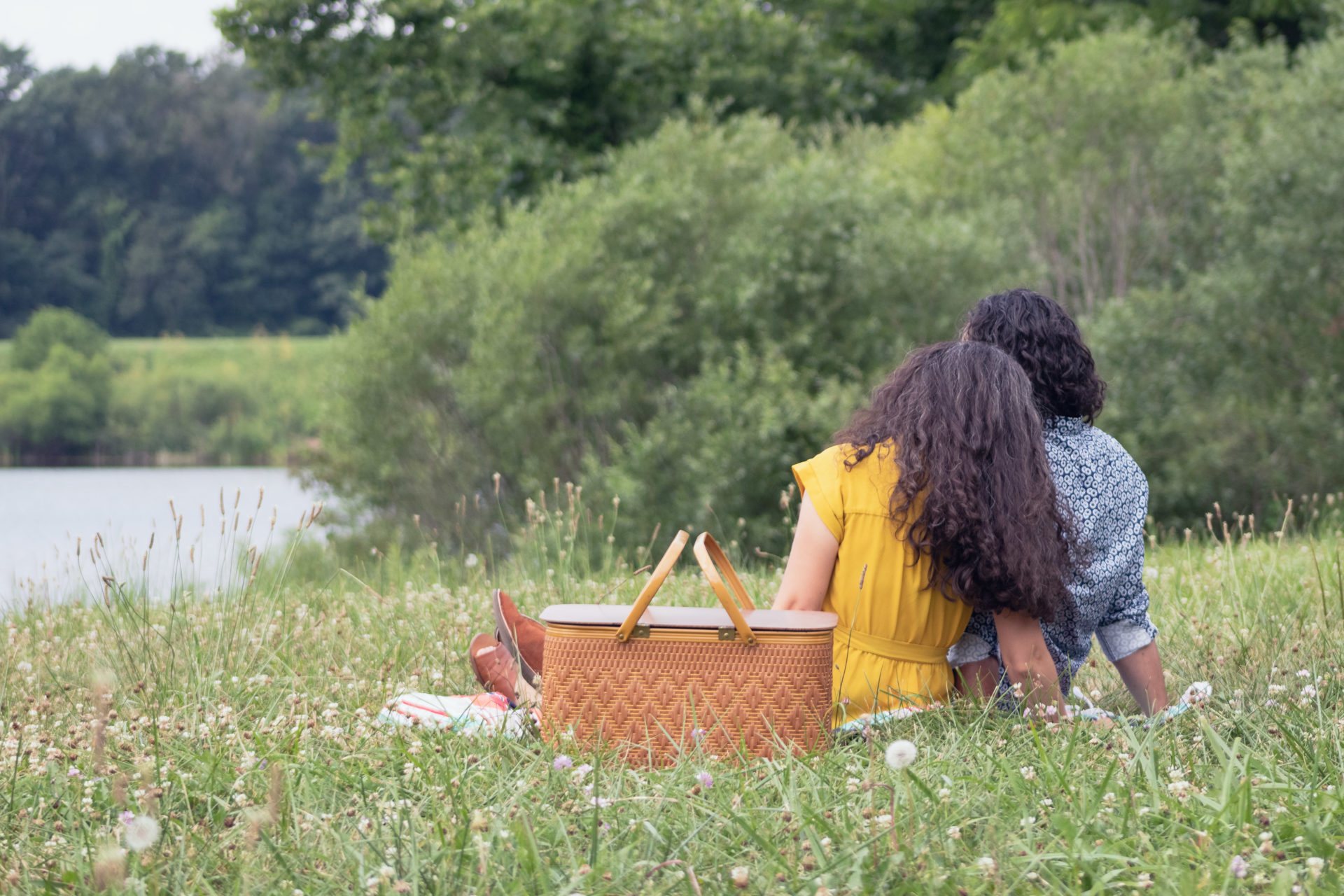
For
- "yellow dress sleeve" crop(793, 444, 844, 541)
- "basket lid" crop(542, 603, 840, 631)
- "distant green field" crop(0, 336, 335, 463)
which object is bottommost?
"distant green field" crop(0, 336, 335, 463)

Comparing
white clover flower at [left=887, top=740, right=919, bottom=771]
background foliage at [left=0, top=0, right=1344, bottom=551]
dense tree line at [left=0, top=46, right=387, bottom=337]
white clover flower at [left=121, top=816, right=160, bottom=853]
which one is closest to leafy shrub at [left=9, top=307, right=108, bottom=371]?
dense tree line at [left=0, top=46, right=387, bottom=337]

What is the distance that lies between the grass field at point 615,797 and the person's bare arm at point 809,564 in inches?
14.0

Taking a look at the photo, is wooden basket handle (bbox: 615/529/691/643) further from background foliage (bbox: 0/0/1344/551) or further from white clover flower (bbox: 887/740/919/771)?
background foliage (bbox: 0/0/1344/551)

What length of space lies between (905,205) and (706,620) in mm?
11387

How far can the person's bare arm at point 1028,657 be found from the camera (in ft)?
9.05

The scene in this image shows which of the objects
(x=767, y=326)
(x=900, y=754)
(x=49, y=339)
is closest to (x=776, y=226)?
(x=767, y=326)

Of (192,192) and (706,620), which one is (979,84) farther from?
(192,192)

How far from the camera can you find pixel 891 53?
74.8 ft

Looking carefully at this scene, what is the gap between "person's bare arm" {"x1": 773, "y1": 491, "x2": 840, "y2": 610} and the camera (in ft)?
8.88

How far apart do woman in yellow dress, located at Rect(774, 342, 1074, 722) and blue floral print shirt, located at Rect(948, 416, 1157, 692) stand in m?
0.16

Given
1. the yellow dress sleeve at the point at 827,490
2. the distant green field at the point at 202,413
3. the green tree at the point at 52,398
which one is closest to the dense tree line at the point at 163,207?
the distant green field at the point at 202,413

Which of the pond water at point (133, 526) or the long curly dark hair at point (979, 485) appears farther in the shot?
the pond water at point (133, 526)

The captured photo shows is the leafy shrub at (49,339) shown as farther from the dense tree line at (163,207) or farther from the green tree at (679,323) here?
the green tree at (679,323)

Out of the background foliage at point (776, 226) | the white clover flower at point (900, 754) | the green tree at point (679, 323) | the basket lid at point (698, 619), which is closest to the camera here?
the white clover flower at point (900, 754)
